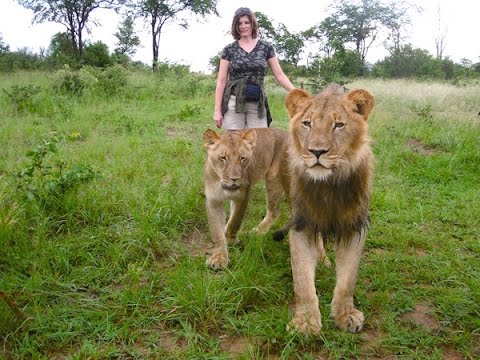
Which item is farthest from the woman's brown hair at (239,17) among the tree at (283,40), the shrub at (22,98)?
the tree at (283,40)

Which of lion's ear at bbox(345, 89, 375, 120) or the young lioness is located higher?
lion's ear at bbox(345, 89, 375, 120)

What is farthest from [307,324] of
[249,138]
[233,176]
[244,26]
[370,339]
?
[244,26]

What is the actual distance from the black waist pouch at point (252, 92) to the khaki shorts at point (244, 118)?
8 cm

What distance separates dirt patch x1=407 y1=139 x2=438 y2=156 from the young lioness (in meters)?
3.51

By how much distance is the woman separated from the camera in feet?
14.8

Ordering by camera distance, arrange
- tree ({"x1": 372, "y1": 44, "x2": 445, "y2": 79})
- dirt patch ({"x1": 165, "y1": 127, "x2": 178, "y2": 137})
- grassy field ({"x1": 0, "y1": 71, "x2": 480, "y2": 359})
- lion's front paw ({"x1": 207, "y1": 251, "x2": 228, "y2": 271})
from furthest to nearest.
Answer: tree ({"x1": 372, "y1": 44, "x2": 445, "y2": 79})
dirt patch ({"x1": 165, "y1": 127, "x2": 178, "y2": 137})
lion's front paw ({"x1": 207, "y1": 251, "x2": 228, "y2": 271})
grassy field ({"x1": 0, "y1": 71, "x2": 480, "y2": 359})

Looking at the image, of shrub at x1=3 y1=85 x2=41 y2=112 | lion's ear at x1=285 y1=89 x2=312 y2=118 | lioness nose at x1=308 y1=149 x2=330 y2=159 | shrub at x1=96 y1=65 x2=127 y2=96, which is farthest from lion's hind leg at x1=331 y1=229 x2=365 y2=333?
shrub at x1=96 y1=65 x2=127 y2=96

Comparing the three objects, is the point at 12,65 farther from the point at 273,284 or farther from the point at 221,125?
the point at 273,284

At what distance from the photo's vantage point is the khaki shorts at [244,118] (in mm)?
4719

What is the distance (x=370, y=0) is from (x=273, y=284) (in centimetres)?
3473

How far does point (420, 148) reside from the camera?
696 cm

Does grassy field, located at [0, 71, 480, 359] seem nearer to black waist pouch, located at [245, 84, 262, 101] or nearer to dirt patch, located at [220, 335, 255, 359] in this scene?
dirt patch, located at [220, 335, 255, 359]

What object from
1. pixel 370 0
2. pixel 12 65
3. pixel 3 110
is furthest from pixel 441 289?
pixel 370 0

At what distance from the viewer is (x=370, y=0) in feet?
109
